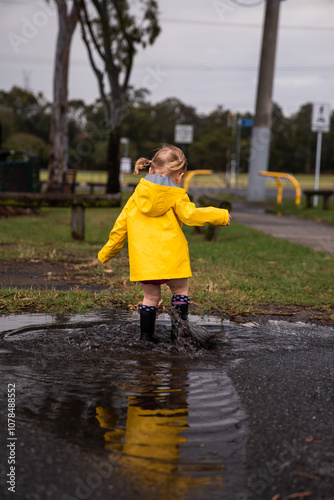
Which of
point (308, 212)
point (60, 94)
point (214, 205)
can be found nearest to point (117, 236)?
point (214, 205)

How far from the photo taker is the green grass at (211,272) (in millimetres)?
5035

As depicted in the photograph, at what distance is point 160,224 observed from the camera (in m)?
3.89

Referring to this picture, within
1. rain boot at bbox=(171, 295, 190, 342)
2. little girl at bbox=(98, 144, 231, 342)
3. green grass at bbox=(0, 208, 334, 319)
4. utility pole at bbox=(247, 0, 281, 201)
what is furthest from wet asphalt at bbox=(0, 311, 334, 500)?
utility pole at bbox=(247, 0, 281, 201)

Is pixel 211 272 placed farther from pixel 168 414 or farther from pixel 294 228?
pixel 294 228

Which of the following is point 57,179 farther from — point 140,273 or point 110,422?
point 110,422

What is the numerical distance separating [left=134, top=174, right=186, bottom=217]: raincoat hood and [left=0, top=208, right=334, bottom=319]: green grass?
1.32 metres

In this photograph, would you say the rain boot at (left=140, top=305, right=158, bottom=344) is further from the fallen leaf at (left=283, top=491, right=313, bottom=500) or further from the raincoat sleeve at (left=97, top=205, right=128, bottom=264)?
the fallen leaf at (left=283, top=491, right=313, bottom=500)

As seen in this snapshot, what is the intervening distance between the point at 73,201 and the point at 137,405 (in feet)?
20.4

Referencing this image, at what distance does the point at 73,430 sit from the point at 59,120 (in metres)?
18.4

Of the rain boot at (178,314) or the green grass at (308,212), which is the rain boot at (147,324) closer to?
the rain boot at (178,314)

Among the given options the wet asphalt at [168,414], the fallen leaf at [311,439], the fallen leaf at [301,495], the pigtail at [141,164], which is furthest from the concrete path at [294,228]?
the fallen leaf at [301,495]

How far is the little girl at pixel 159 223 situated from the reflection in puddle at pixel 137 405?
426 mm

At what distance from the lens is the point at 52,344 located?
3.83 meters

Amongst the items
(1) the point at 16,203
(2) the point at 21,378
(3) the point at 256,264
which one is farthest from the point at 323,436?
(1) the point at 16,203
